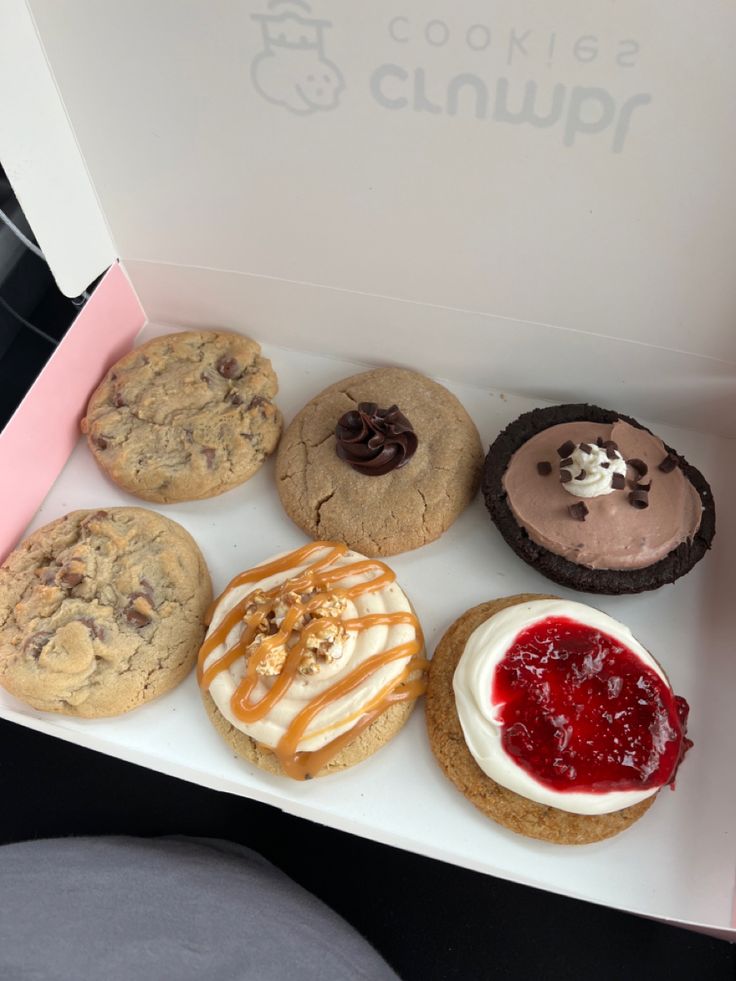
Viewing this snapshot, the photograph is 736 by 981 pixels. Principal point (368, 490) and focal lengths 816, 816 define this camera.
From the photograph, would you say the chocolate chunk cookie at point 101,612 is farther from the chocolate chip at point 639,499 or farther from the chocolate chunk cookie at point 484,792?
the chocolate chip at point 639,499

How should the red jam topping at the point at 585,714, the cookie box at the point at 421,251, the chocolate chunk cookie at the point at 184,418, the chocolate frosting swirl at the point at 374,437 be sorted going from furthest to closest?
the chocolate chunk cookie at the point at 184,418
the chocolate frosting swirl at the point at 374,437
the red jam topping at the point at 585,714
the cookie box at the point at 421,251

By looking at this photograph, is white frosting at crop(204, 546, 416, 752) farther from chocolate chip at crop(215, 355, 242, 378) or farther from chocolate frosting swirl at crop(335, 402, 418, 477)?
chocolate chip at crop(215, 355, 242, 378)

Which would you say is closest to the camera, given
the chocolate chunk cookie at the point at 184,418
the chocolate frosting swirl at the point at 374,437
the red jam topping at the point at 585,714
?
the red jam topping at the point at 585,714

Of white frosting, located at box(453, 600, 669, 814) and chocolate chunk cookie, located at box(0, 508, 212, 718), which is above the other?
chocolate chunk cookie, located at box(0, 508, 212, 718)

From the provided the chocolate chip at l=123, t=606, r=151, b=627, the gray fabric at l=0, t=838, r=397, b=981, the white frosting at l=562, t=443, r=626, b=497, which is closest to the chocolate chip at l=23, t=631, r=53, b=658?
the chocolate chip at l=123, t=606, r=151, b=627

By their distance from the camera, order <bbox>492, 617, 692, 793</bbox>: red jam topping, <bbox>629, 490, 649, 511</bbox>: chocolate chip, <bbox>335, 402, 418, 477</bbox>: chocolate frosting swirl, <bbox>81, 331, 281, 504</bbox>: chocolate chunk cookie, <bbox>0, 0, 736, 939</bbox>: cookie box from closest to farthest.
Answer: <bbox>0, 0, 736, 939</bbox>: cookie box
<bbox>492, 617, 692, 793</bbox>: red jam topping
<bbox>629, 490, 649, 511</bbox>: chocolate chip
<bbox>335, 402, 418, 477</bbox>: chocolate frosting swirl
<bbox>81, 331, 281, 504</bbox>: chocolate chunk cookie

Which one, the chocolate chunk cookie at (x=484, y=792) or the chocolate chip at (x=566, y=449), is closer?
the chocolate chunk cookie at (x=484, y=792)

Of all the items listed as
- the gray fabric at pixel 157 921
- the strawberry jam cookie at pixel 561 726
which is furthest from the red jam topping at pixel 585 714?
the gray fabric at pixel 157 921
